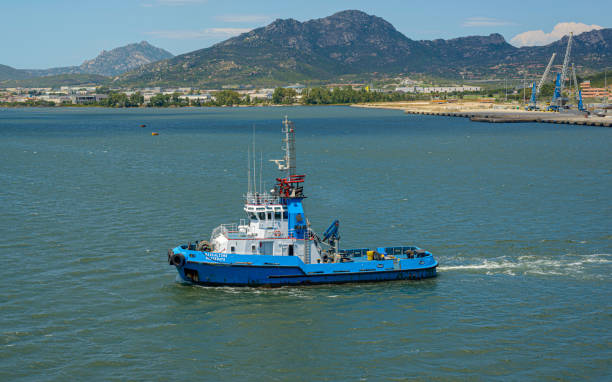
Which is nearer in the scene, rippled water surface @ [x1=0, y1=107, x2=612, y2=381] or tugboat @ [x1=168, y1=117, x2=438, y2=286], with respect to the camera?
rippled water surface @ [x1=0, y1=107, x2=612, y2=381]

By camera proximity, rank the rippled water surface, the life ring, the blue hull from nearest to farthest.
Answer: the rippled water surface → the life ring → the blue hull

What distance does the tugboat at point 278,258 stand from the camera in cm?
3453

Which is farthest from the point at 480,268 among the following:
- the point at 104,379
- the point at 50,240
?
the point at 50,240

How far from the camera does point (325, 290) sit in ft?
114

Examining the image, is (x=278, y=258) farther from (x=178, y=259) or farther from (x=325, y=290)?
(x=178, y=259)

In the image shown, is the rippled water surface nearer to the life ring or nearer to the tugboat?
the tugboat

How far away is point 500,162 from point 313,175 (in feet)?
99.2

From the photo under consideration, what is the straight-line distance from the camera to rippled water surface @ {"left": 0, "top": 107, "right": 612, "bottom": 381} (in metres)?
26.9

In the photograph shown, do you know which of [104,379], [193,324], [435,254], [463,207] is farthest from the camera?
[463,207]

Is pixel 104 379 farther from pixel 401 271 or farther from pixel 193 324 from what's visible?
pixel 401 271

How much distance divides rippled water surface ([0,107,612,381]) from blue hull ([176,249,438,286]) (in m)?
0.58

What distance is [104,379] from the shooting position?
83.2 ft

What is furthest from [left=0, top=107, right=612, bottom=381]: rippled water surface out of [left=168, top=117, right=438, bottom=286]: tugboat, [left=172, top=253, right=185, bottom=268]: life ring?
[left=172, top=253, right=185, bottom=268]: life ring

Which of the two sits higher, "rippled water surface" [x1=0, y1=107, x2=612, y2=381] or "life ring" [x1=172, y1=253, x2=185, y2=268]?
"life ring" [x1=172, y1=253, x2=185, y2=268]
